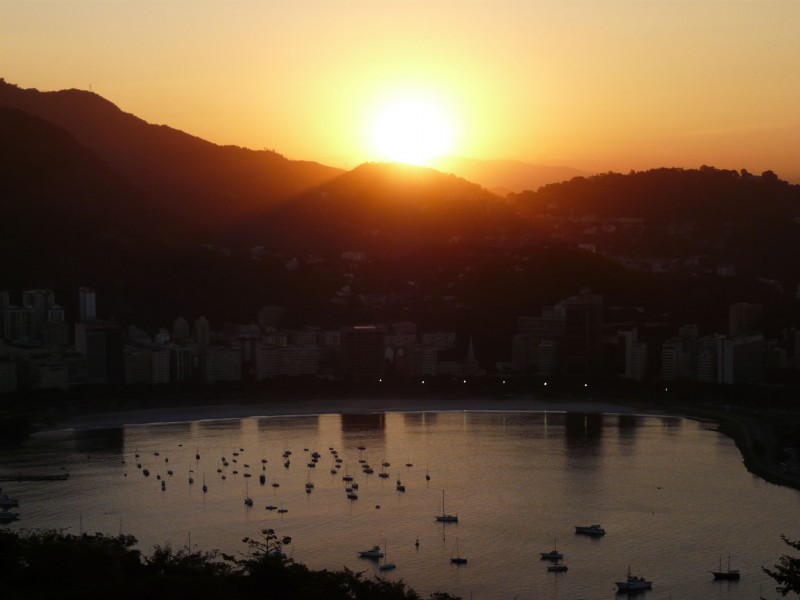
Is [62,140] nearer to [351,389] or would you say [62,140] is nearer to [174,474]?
[351,389]

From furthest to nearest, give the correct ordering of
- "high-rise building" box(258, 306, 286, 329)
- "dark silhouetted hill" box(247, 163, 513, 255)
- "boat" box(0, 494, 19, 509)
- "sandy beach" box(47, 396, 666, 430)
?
"dark silhouetted hill" box(247, 163, 513, 255) < "high-rise building" box(258, 306, 286, 329) < "sandy beach" box(47, 396, 666, 430) < "boat" box(0, 494, 19, 509)

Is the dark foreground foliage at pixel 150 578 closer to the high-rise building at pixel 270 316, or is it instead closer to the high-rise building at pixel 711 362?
the high-rise building at pixel 711 362

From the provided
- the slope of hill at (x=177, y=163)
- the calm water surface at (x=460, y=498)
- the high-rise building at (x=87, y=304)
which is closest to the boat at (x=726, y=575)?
the calm water surface at (x=460, y=498)

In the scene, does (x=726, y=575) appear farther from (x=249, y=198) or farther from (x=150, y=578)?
(x=249, y=198)

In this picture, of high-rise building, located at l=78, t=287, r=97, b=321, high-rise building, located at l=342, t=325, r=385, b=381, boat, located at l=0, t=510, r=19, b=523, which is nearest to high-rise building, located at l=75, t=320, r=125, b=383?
high-rise building, located at l=78, t=287, r=97, b=321

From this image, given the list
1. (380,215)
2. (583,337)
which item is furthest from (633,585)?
(380,215)

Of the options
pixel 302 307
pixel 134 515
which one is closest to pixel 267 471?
pixel 134 515

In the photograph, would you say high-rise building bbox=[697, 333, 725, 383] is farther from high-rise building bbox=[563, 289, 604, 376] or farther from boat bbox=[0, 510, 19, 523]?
boat bbox=[0, 510, 19, 523]
